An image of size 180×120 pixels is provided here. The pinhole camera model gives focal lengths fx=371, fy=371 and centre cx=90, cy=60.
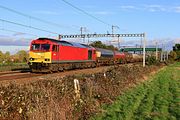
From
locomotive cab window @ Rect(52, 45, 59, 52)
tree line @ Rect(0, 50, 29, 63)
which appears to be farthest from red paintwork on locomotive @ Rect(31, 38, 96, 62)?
tree line @ Rect(0, 50, 29, 63)

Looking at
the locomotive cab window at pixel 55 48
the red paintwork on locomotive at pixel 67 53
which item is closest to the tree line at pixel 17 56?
the red paintwork on locomotive at pixel 67 53

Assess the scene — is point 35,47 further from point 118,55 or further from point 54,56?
point 118,55

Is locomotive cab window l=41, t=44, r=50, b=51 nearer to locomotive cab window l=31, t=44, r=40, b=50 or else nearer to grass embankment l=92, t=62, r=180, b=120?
locomotive cab window l=31, t=44, r=40, b=50

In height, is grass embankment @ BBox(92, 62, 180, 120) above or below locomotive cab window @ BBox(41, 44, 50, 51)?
below

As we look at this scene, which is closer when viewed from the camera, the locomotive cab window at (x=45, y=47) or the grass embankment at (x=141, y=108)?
the grass embankment at (x=141, y=108)

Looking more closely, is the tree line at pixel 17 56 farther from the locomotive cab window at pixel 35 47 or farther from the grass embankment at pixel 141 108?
the grass embankment at pixel 141 108

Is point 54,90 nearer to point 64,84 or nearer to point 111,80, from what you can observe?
point 64,84

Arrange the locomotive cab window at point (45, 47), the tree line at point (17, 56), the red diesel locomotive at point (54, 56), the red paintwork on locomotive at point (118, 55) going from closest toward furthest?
the red diesel locomotive at point (54, 56)
the locomotive cab window at point (45, 47)
the red paintwork on locomotive at point (118, 55)
the tree line at point (17, 56)

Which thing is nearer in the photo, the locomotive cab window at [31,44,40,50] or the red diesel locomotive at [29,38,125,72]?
the red diesel locomotive at [29,38,125,72]

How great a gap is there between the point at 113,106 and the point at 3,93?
26.3 feet

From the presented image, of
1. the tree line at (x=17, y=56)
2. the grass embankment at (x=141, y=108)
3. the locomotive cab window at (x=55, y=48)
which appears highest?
the locomotive cab window at (x=55, y=48)

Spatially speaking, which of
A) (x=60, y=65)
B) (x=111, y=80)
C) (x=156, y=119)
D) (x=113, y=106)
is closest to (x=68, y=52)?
(x=60, y=65)

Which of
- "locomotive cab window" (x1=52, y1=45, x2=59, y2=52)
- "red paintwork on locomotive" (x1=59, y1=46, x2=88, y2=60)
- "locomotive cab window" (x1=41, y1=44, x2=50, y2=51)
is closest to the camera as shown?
"locomotive cab window" (x1=41, y1=44, x2=50, y2=51)

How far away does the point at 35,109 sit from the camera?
9914mm
